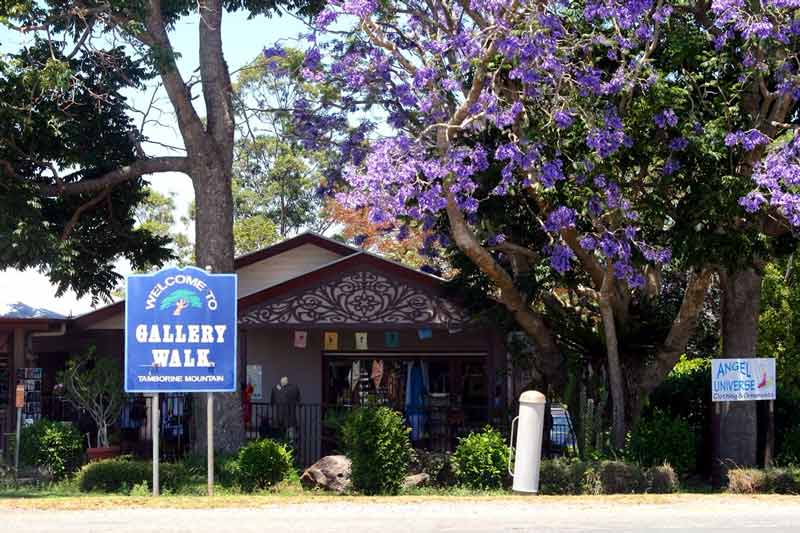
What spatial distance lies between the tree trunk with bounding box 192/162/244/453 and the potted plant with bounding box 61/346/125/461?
4.75ft

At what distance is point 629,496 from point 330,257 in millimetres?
10907

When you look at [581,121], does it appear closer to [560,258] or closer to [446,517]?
[560,258]

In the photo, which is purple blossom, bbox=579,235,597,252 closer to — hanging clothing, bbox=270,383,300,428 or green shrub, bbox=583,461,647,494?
green shrub, bbox=583,461,647,494

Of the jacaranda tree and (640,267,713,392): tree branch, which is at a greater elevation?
the jacaranda tree

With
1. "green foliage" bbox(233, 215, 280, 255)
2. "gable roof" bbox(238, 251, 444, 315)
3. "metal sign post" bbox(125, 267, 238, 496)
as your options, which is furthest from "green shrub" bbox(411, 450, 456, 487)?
"green foliage" bbox(233, 215, 280, 255)

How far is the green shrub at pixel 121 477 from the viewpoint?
17156 millimetres

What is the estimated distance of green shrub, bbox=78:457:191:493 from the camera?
17156 millimetres

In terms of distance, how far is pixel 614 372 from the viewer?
1866cm

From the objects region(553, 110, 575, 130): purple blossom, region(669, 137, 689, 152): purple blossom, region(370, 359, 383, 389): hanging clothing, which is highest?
region(553, 110, 575, 130): purple blossom

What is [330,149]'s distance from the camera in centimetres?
2091

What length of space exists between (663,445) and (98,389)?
9.74 meters

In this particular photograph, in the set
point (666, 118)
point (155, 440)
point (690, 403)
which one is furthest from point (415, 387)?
point (666, 118)

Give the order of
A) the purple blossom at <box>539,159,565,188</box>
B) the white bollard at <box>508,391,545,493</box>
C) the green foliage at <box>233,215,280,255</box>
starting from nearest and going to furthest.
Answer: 1. the white bollard at <box>508,391,545,493</box>
2. the purple blossom at <box>539,159,565,188</box>
3. the green foliage at <box>233,215,280,255</box>

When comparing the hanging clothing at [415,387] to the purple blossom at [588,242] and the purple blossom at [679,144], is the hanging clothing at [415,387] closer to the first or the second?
the purple blossom at [588,242]
